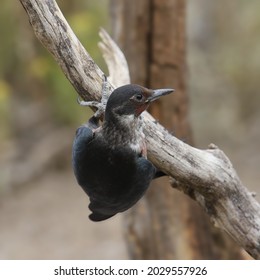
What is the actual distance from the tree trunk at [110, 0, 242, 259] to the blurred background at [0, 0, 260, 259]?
1732 millimetres

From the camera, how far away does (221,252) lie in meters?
3.76

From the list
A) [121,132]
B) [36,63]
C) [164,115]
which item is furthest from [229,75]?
[121,132]

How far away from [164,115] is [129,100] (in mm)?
1823

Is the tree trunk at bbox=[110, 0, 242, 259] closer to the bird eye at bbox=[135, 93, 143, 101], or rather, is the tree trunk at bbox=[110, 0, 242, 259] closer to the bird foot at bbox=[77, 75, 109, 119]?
the bird foot at bbox=[77, 75, 109, 119]

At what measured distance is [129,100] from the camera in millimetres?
1897

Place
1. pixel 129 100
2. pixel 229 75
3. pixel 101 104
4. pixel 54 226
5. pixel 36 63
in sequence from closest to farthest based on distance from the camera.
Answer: pixel 129 100
pixel 101 104
pixel 54 226
pixel 36 63
pixel 229 75

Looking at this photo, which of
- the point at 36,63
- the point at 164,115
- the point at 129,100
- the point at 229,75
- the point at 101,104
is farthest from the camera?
the point at 229,75

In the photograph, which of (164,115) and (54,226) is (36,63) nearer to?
(54,226)

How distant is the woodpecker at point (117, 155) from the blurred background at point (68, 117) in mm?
3656

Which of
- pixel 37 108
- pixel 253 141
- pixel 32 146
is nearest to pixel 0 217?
pixel 32 146

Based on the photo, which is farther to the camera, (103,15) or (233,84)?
(233,84)

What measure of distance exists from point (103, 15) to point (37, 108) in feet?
4.01

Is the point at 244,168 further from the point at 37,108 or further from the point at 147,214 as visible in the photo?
the point at 147,214

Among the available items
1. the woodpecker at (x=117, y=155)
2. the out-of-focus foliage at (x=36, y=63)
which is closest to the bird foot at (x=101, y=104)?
the woodpecker at (x=117, y=155)
